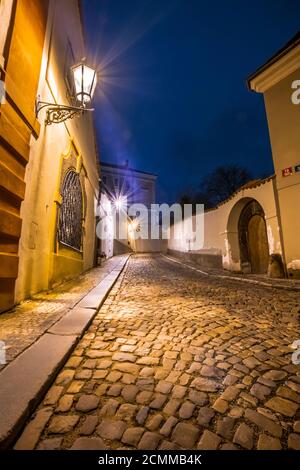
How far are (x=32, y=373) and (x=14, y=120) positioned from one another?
377cm

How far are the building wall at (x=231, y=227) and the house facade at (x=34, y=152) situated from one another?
7513mm

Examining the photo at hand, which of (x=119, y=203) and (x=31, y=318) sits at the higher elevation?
(x=119, y=203)

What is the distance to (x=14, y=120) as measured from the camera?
3.67 m

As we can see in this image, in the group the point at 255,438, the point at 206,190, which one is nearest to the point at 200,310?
the point at 255,438

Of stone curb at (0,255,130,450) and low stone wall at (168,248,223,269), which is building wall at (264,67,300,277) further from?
stone curb at (0,255,130,450)

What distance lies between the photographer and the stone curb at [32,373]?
1380mm

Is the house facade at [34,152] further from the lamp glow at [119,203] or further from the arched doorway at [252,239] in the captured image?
the lamp glow at [119,203]

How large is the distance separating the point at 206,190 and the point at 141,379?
3199 centimetres

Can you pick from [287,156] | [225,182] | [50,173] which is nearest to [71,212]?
[50,173]

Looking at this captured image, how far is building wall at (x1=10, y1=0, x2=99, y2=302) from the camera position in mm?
4355

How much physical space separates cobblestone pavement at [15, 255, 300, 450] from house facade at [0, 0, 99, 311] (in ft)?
6.38

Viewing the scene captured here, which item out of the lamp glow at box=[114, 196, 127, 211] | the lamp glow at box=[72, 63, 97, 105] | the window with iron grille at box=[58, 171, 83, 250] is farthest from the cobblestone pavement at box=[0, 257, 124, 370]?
the lamp glow at box=[114, 196, 127, 211]

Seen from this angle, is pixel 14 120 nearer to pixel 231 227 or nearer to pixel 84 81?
pixel 84 81
